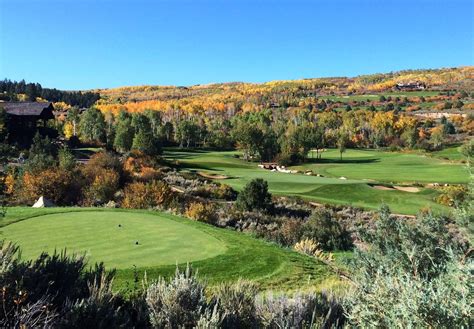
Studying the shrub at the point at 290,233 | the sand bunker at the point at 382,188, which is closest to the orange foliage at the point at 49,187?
the shrub at the point at 290,233

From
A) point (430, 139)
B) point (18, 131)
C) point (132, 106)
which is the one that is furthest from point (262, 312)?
point (132, 106)

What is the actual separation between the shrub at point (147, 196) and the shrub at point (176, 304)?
20.4 meters

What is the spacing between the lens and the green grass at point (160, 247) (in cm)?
1049

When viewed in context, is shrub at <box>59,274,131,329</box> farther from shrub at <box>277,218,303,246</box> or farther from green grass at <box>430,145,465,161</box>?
green grass at <box>430,145,465,161</box>

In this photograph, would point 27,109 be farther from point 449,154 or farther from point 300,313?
point 449,154

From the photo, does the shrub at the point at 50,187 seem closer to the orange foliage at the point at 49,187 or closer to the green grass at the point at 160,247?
the orange foliage at the point at 49,187

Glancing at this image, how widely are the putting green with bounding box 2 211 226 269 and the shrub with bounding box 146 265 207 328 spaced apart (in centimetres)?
462

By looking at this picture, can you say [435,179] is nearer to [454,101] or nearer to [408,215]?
[408,215]

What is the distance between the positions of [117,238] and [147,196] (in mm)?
15005

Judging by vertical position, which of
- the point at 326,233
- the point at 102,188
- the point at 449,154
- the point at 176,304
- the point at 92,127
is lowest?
the point at 326,233

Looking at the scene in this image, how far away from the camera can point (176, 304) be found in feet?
17.0

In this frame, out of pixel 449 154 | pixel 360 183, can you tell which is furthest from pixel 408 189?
pixel 449 154

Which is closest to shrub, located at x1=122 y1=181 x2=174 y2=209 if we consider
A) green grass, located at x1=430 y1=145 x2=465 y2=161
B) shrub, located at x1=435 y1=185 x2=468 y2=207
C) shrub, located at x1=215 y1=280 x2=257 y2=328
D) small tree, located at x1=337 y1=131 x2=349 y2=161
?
shrub, located at x1=215 y1=280 x2=257 y2=328

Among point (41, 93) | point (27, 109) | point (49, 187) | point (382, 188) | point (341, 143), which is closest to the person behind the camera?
point (49, 187)
